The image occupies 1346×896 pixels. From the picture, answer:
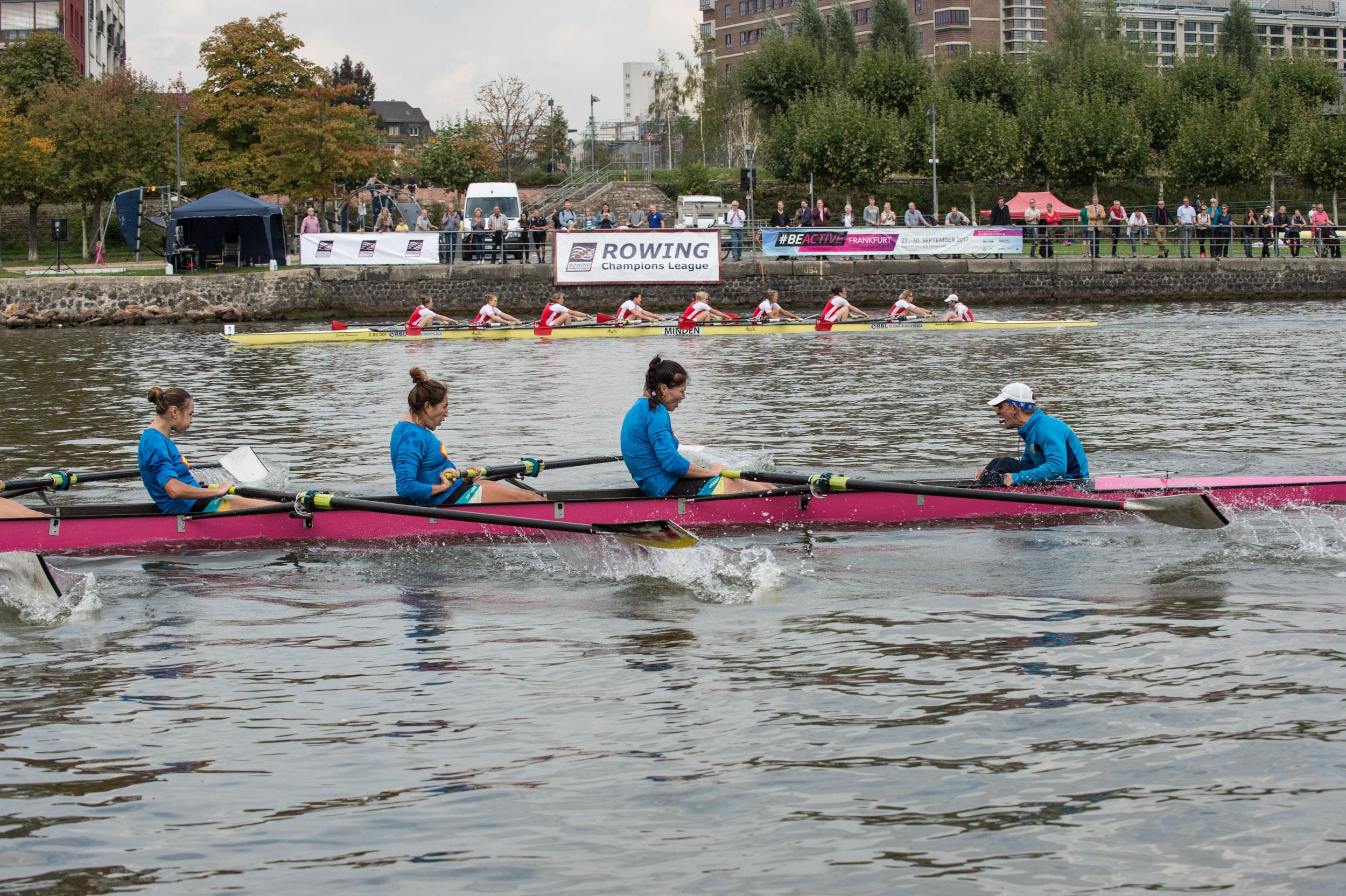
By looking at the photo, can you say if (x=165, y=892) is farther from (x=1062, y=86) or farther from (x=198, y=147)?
(x=1062, y=86)

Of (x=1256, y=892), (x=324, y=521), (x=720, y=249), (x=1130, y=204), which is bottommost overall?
(x=1256, y=892)

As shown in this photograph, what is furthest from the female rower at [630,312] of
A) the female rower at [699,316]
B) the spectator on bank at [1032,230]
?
the spectator on bank at [1032,230]

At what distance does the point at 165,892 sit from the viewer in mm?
4754

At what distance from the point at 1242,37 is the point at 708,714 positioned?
89.8 m

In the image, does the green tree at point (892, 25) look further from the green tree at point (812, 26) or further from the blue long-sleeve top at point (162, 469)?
the blue long-sleeve top at point (162, 469)

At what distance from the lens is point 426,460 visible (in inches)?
383

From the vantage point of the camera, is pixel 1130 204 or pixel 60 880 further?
pixel 1130 204

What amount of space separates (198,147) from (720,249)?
23911 mm

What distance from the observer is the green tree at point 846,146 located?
54.5m

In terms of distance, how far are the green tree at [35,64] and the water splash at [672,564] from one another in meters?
55.4

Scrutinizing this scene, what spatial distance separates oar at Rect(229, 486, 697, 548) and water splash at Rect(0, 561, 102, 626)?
137 centimetres

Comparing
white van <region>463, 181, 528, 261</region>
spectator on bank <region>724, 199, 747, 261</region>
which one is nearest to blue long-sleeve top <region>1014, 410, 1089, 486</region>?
spectator on bank <region>724, 199, 747, 261</region>

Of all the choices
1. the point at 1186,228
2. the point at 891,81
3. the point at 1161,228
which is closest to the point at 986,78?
the point at 891,81

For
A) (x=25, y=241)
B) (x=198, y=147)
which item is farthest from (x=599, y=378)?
(x=25, y=241)
